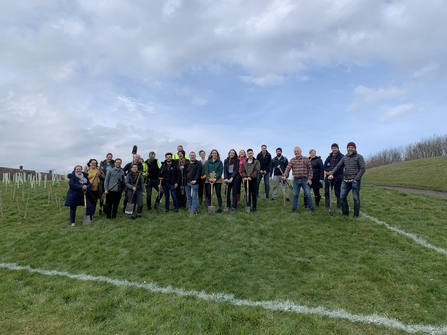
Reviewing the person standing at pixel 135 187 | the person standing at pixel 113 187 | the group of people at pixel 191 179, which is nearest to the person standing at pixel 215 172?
the group of people at pixel 191 179

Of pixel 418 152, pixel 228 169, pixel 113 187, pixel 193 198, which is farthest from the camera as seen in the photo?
pixel 418 152

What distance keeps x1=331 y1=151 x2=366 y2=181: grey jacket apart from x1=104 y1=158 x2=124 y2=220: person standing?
7.41 metres

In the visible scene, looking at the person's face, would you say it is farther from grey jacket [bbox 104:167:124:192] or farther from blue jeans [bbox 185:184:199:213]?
grey jacket [bbox 104:167:124:192]

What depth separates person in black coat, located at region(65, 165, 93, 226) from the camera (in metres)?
9.45

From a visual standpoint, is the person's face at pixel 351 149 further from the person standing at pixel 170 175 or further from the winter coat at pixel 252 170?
the person standing at pixel 170 175

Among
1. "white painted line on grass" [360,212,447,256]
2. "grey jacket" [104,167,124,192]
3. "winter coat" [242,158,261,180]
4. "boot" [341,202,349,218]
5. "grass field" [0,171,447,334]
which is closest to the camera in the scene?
"grass field" [0,171,447,334]

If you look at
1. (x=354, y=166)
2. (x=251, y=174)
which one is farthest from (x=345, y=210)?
(x=251, y=174)

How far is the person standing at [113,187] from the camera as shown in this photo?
31.9 ft

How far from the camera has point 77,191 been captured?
953cm

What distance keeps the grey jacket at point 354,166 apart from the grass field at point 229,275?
4.49ft

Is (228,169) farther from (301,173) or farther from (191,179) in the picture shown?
(301,173)

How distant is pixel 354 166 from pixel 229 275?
5.38 metres

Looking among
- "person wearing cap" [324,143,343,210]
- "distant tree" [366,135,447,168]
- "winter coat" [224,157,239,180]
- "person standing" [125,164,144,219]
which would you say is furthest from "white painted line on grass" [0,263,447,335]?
"distant tree" [366,135,447,168]

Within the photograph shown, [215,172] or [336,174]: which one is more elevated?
[215,172]
